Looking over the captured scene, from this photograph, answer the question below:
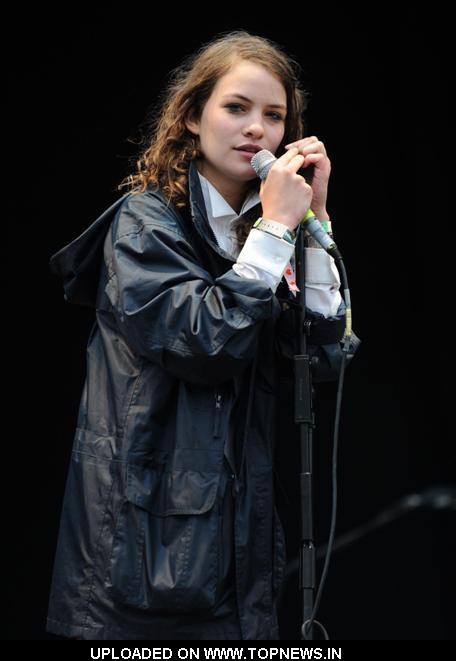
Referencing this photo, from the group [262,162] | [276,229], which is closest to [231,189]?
[262,162]

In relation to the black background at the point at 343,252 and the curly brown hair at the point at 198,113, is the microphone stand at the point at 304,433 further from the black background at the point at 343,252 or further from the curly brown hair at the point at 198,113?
the black background at the point at 343,252

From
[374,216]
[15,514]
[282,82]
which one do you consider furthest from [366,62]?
[15,514]

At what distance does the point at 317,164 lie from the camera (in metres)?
1.97

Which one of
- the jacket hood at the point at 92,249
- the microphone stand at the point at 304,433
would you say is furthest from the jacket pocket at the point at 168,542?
the jacket hood at the point at 92,249

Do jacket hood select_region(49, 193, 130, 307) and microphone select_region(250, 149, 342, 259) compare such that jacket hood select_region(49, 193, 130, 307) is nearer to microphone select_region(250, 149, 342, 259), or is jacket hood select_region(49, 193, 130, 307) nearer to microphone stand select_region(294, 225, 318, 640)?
microphone select_region(250, 149, 342, 259)

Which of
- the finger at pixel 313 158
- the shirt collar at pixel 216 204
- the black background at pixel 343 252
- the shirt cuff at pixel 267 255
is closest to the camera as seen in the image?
the shirt cuff at pixel 267 255

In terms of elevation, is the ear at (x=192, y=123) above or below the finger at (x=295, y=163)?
above

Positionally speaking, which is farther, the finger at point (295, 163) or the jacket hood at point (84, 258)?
the jacket hood at point (84, 258)

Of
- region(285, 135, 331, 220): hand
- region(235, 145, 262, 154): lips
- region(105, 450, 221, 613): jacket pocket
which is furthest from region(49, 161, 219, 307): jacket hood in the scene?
region(105, 450, 221, 613): jacket pocket

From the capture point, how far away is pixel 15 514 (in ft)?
11.5

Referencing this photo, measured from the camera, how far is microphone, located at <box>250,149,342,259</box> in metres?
1.82

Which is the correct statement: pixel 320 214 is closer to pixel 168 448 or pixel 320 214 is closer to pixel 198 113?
pixel 198 113

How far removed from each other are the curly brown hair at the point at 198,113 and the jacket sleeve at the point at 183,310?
226 millimetres

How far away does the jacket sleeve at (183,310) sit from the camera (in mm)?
1756
